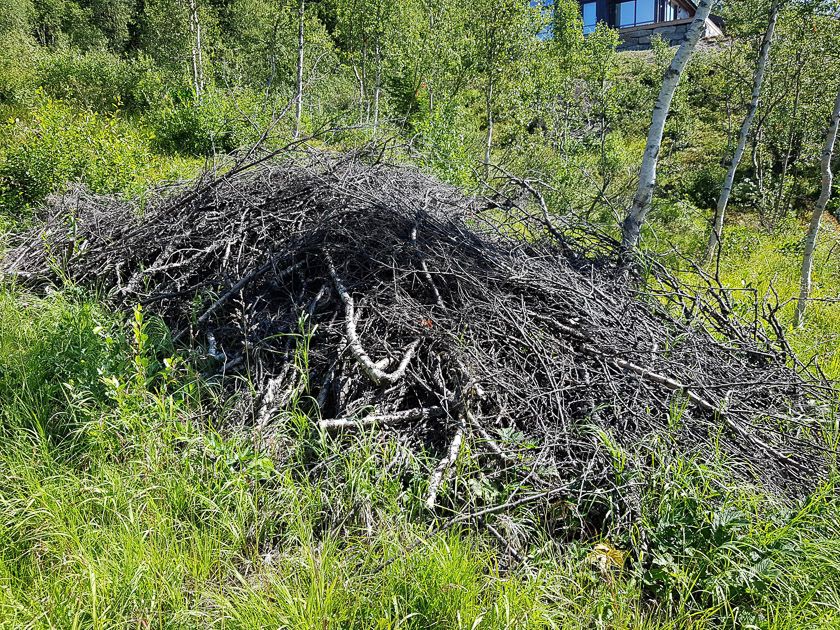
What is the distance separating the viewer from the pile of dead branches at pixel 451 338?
8.00 ft

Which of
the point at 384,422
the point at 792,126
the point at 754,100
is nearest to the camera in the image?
the point at 384,422

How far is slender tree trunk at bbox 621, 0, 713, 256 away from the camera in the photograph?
4.28 meters

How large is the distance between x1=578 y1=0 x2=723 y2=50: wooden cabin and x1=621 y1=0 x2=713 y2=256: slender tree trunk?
27.9 m

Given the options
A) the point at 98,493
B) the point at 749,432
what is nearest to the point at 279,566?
the point at 98,493

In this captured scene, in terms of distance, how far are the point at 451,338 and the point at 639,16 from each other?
34299 millimetres

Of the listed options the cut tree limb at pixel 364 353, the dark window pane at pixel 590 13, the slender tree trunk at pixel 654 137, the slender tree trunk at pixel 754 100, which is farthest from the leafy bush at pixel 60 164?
the dark window pane at pixel 590 13

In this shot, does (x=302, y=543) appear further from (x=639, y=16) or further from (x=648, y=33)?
(x=639, y=16)

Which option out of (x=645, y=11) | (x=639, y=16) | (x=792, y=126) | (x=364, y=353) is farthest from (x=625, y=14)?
(x=364, y=353)

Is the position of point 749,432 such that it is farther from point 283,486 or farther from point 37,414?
point 37,414

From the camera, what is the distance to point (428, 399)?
8.68 ft

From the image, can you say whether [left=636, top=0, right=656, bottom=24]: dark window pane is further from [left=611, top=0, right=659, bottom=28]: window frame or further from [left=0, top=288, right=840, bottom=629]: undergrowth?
[left=0, top=288, right=840, bottom=629]: undergrowth

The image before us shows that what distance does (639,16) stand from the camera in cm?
2908

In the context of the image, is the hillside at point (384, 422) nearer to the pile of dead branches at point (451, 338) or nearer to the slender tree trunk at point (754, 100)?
the pile of dead branches at point (451, 338)

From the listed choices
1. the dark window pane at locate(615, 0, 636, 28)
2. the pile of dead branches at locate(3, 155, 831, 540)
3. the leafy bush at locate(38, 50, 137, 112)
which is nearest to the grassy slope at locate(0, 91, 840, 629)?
the pile of dead branches at locate(3, 155, 831, 540)
